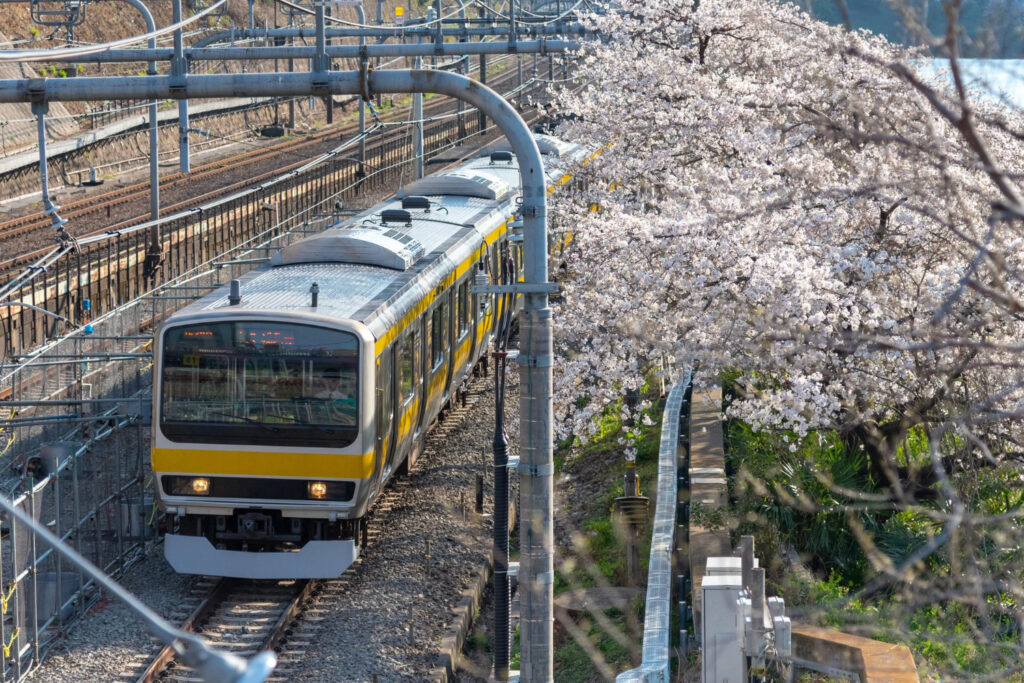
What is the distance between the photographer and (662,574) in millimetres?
9523

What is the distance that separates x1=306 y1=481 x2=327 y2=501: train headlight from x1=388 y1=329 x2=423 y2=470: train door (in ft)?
4.13

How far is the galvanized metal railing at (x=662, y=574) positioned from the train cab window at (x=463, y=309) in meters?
2.92

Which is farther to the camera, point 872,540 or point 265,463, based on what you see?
point 265,463

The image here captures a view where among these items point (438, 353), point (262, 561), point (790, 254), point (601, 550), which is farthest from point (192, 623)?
point (790, 254)

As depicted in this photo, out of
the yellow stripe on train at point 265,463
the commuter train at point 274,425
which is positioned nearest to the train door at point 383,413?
the commuter train at point 274,425

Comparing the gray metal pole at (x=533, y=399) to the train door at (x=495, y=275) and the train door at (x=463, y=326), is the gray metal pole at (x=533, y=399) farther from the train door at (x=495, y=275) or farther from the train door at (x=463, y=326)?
the train door at (x=495, y=275)

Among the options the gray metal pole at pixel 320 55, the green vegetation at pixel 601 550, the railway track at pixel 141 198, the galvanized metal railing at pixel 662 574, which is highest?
the gray metal pole at pixel 320 55

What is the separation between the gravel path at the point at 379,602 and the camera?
417 inches

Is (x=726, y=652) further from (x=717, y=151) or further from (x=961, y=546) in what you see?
(x=717, y=151)

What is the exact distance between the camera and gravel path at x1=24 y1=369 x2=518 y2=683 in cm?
1060

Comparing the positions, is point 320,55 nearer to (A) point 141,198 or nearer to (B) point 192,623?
(B) point 192,623

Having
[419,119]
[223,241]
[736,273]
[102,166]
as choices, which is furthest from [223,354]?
[102,166]

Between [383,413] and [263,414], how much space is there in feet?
3.78

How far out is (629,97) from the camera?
694 inches
